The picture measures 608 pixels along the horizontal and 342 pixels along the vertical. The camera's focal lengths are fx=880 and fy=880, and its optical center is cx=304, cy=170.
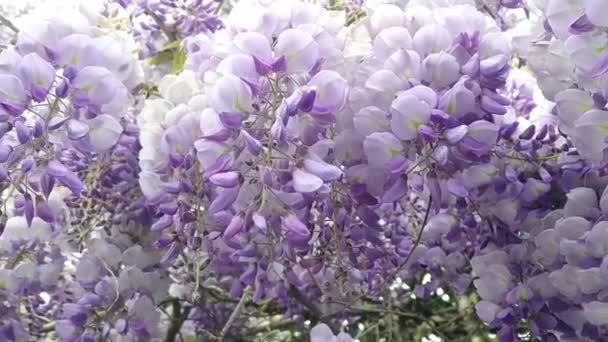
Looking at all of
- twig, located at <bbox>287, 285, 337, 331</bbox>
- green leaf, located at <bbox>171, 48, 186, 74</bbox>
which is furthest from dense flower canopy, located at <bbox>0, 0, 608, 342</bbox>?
twig, located at <bbox>287, 285, 337, 331</bbox>

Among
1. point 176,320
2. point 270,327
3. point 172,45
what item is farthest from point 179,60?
point 270,327

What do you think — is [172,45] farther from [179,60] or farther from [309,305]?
[309,305]

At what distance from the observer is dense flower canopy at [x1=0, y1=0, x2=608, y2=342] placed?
2.76 feet

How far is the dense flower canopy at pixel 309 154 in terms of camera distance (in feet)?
2.76

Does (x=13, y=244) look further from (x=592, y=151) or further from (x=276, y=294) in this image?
(x=592, y=151)

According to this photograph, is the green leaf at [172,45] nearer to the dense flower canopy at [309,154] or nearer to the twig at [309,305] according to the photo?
the dense flower canopy at [309,154]

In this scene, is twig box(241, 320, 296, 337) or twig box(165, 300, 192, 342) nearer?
twig box(165, 300, 192, 342)

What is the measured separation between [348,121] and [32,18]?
14.1 inches

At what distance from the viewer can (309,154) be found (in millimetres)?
839

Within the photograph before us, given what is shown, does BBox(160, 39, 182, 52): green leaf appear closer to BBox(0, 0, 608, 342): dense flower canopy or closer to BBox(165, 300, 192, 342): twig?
BBox(0, 0, 608, 342): dense flower canopy

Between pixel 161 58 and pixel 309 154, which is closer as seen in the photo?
pixel 309 154

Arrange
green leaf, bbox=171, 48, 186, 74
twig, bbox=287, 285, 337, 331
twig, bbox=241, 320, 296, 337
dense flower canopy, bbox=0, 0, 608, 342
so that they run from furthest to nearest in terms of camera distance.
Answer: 1. twig, bbox=241, 320, 296, 337
2. twig, bbox=287, 285, 337, 331
3. green leaf, bbox=171, 48, 186, 74
4. dense flower canopy, bbox=0, 0, 608, 342

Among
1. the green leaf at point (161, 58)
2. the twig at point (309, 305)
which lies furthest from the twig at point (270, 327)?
the green leaf at point (161, 58)

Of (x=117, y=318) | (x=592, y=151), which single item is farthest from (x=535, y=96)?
(x=117, y=318)
